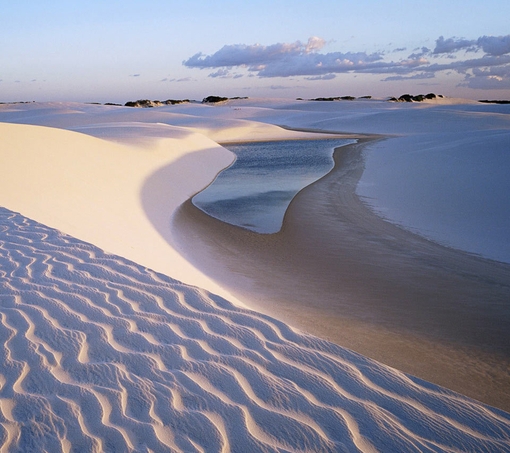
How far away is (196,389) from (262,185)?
37.8ft

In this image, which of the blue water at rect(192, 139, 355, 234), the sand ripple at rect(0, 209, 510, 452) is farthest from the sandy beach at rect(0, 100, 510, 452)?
the blue water at rect(192, 139, 355, 234)

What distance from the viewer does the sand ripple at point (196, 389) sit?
7.07ft

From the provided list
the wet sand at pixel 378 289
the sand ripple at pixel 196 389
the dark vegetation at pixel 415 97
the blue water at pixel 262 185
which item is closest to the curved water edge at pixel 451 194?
the wet sand at pixel 378 289

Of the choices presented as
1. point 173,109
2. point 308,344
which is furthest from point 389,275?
point 173,109

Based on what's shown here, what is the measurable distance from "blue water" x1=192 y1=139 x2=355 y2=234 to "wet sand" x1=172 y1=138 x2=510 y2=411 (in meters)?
0.78

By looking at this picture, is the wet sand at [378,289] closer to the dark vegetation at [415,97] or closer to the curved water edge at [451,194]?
the curved water edge at [451,194]

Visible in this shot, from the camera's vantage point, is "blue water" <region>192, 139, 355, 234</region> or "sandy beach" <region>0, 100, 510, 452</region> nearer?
"sandy beach" <region>0, 100, 510, 452</region>

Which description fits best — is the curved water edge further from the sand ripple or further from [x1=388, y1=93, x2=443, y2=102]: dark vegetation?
[x1=388, y1=93, x2=443, y2=102]: dark vegetation

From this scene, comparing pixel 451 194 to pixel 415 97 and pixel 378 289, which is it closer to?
pixel 378 289

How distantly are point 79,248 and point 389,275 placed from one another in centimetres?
350

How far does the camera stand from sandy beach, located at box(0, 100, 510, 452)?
2225 mm

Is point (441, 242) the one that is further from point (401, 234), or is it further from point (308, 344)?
point (308, 344)

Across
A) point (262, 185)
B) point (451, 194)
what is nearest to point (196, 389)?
point (451, 194)

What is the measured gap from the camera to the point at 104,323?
10.4ft
